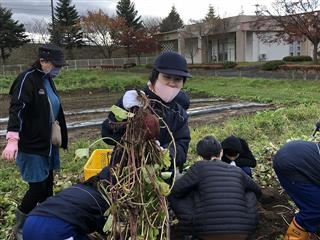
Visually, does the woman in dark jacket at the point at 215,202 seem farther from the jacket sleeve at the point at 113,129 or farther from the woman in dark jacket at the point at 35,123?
the woman in dark jacket at the point at 35,123

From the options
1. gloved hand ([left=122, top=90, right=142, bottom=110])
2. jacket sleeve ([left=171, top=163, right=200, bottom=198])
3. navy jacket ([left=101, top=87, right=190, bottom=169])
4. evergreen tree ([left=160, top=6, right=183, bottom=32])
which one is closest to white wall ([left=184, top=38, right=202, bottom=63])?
evergreen tree ([left=160, top=6, right=183, bottom=32])

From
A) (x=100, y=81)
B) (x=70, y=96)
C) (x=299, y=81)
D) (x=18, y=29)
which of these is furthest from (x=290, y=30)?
(x=18, y=29)

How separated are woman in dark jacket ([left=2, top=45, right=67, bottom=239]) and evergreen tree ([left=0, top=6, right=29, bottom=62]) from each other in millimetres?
44387

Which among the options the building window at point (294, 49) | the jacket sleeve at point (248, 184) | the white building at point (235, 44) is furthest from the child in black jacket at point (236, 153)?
the building window at point (294, 49)

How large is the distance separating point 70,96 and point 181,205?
1634cm

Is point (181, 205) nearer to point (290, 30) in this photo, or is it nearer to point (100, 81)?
point (100, 81)

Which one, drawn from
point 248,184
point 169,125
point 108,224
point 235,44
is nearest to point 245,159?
point 248,184

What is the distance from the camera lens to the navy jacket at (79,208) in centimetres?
236

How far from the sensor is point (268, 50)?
4156cm

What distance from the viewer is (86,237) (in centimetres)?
254

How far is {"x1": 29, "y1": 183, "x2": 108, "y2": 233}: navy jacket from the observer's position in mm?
2361

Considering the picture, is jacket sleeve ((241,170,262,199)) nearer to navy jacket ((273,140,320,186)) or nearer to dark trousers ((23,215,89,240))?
navy jacket ((273,140,320,186))

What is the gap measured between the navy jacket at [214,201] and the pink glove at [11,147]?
1.25 m

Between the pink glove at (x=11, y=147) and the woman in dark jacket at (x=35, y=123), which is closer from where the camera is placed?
the pink glove at (x=11, y=147)
